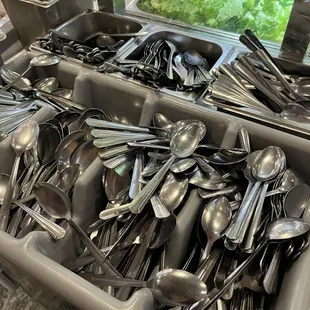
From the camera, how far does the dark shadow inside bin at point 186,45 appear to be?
0.91 m

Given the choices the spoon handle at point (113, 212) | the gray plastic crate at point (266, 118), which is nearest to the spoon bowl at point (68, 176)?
the spoon handle at point (113, 212)

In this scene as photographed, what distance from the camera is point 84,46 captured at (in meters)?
0.91

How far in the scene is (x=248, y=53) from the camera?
0.86m

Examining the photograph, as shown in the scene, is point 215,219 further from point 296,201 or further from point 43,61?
point 43,61

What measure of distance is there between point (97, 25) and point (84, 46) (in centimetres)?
16

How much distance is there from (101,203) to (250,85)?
42 centimetres

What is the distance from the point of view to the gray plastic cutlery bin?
0.50m

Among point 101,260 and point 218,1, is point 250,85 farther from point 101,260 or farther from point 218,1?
point 101,260

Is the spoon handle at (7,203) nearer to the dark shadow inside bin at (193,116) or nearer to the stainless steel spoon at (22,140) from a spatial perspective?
the stainless steel spoon at (22,140)

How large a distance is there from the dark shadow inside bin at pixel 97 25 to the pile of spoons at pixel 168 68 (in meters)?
0.13

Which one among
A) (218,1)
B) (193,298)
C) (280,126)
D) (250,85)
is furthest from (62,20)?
(193,298)

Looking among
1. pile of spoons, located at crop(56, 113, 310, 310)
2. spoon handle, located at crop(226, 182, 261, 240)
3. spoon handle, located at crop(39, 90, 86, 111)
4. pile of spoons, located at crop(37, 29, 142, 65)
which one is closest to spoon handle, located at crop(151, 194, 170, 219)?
pile of spoons, located at crop(56, 113, 310, 310)

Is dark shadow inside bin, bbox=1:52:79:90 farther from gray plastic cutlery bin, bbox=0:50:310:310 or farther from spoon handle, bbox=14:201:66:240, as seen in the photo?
spoon handle, bbox=14:201:66:240

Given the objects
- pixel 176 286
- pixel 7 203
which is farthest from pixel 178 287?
pixel 7 203
